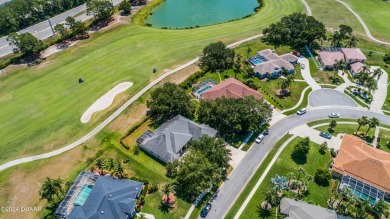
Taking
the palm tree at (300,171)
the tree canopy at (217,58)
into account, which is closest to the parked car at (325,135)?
the palm tree at (300,171)

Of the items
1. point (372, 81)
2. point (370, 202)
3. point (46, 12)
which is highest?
point (46, 12)

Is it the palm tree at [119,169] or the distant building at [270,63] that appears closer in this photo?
the palm tree at [119,169]

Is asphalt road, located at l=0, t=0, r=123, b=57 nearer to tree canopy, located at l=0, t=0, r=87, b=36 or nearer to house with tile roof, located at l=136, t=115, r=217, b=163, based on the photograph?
tree canopy, located at l=0, t=0, r=87, b=36

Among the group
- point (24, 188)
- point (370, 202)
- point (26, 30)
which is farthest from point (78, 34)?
point (370, 202)

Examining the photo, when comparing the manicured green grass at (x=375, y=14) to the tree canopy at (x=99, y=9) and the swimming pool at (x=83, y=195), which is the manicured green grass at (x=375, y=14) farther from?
the swimming pool at (x=83, y=195)

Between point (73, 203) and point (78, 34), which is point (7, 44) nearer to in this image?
point (78, 34)

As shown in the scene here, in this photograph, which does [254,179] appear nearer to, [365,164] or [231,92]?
[365,164]

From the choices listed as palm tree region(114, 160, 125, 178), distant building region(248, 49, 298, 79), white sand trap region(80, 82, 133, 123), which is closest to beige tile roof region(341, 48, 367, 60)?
distant building region(248, 49, 298, 79)
